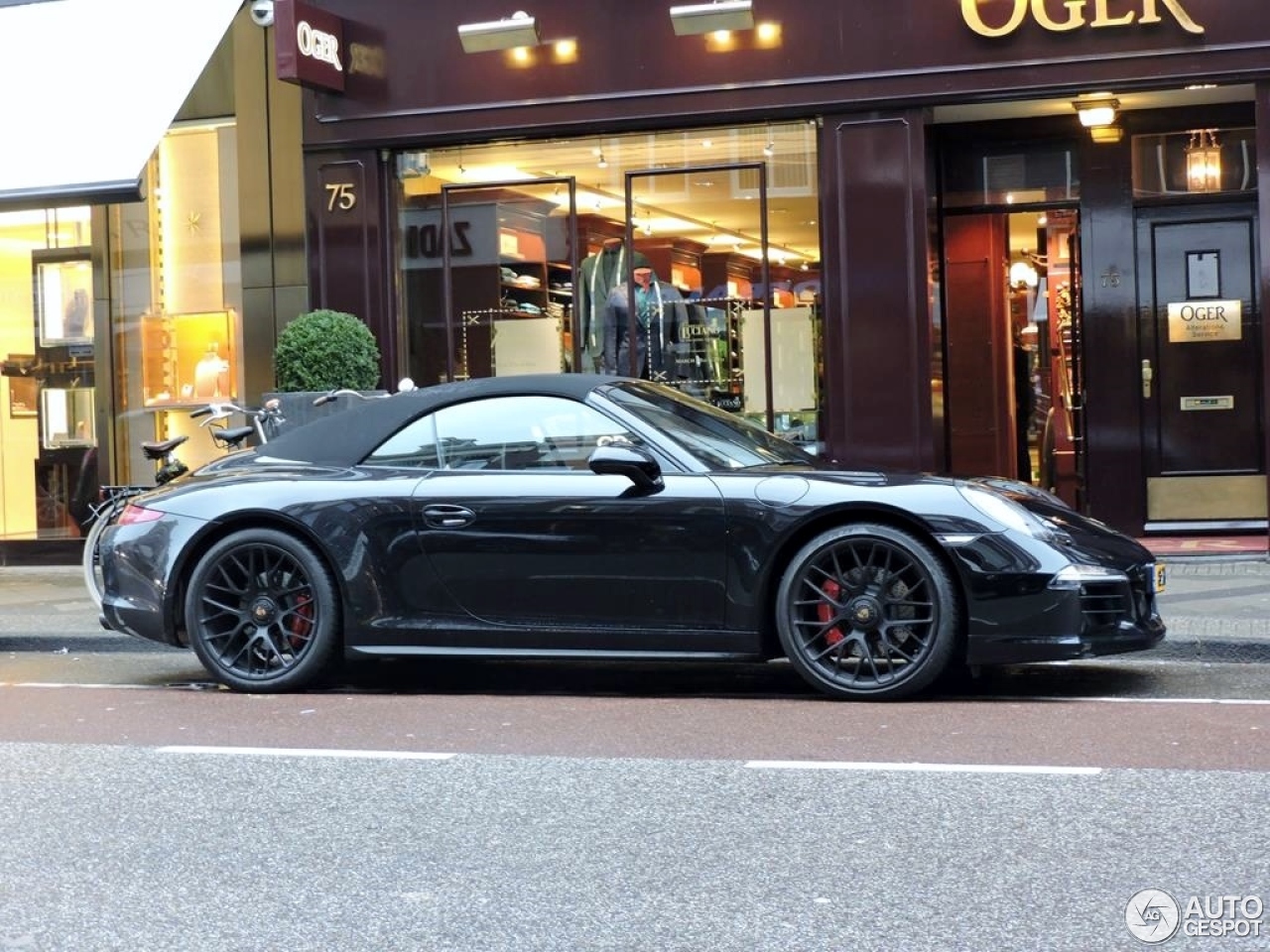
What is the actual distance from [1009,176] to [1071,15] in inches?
65.6

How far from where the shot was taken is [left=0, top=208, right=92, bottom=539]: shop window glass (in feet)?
45.7

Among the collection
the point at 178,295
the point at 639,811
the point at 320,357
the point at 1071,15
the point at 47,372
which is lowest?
the point at 639,811

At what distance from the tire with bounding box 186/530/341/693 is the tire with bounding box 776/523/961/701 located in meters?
2.01

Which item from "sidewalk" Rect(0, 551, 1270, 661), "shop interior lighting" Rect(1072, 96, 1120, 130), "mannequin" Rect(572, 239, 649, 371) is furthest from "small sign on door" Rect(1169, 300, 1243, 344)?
"mannequin" Rect(572, 239, 649, 371)

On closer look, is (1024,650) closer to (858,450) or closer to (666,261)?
(858,450)

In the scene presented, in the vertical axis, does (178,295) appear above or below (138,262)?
below

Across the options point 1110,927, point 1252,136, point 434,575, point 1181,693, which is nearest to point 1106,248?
point 1252,136

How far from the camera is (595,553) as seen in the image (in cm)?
711

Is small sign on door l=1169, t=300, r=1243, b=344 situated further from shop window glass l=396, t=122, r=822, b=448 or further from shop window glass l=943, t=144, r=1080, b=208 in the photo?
shop window glass l=396, t=122, r=822, b=448

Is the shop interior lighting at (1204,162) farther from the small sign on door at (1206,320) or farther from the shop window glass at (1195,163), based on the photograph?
the small sign on door at (1206,320)

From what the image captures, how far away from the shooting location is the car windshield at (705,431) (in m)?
7.32

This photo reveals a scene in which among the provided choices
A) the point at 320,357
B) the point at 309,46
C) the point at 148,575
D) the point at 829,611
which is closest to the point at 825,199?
the point at 320,357

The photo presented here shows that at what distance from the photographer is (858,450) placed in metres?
12.1

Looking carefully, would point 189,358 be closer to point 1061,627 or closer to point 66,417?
point 66,417
